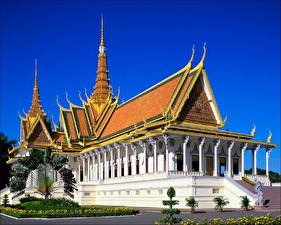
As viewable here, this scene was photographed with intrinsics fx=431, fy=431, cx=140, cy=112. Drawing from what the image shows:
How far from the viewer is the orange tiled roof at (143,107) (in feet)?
113

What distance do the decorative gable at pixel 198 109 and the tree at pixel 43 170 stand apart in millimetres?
9644

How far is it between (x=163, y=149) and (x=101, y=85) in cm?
2213

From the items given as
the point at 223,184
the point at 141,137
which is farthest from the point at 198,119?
the point at 223,184

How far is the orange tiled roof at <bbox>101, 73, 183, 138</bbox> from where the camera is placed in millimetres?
34562

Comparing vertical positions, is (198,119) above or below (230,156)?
above

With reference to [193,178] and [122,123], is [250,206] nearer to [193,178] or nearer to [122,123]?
[193,178]

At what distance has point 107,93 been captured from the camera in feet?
170

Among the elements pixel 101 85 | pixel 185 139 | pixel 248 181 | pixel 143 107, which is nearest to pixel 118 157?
pixel 143 107

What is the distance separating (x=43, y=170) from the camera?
2509 centimetres

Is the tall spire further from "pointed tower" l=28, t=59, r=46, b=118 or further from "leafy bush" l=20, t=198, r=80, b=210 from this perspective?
"leafy bush" l=20, t=198, r=80, b=210

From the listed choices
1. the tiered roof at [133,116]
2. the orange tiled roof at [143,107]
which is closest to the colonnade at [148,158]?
the tiered roof at [133,116]

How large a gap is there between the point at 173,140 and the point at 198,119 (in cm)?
325

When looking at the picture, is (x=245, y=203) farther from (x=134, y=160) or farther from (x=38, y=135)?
(x=38, y=135)

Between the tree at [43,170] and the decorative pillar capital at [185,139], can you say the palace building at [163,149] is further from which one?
the tree at [43,170]
